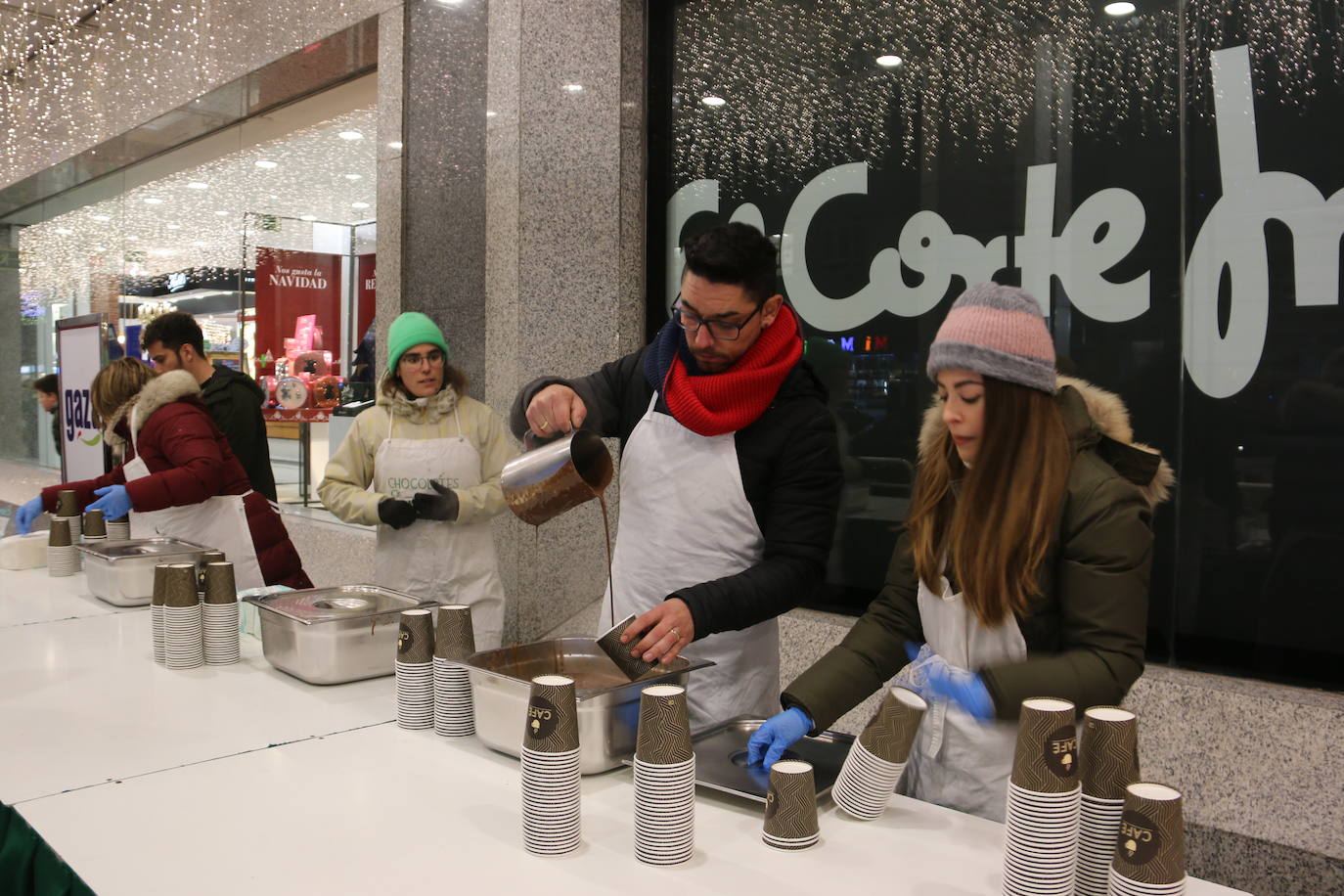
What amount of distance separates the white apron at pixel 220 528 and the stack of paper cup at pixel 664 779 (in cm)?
259

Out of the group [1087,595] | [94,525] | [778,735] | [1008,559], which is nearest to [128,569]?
[94,525]

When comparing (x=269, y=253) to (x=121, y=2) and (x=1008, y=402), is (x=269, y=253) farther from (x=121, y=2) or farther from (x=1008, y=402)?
(x=1008, y=402)

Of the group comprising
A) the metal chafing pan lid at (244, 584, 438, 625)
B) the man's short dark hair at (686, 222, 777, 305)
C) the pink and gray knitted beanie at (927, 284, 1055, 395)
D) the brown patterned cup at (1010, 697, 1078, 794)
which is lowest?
the metal chafing pan lid at (244, 584, 438, 625)

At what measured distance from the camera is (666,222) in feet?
14.6

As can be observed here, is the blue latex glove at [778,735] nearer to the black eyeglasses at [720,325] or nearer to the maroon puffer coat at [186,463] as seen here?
the black eyeglasses at [720,325]

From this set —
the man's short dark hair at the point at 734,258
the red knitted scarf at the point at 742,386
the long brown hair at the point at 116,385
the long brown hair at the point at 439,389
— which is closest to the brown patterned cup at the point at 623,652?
the red knitted scarf at the point at 742,386

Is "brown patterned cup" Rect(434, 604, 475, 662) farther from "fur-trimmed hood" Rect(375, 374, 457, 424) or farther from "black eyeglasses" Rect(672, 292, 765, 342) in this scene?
"fur-trimmed hood" Rect(375, 374, 457, 424)

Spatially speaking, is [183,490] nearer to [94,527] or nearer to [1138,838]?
[94,527]

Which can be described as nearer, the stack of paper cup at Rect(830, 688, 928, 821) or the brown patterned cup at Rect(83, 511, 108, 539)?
the stack of paper cup at Rect(830, 688, 928, 821)

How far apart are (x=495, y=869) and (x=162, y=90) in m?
6.91

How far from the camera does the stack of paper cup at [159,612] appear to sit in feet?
7.22

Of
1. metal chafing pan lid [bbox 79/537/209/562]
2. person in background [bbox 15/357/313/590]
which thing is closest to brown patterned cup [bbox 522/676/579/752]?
metal chafing pan lid [bbox 79/537/209/562]

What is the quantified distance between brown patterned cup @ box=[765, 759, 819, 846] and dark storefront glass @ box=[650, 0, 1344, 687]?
2179 mm

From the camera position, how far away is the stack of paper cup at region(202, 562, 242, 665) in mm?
2215
